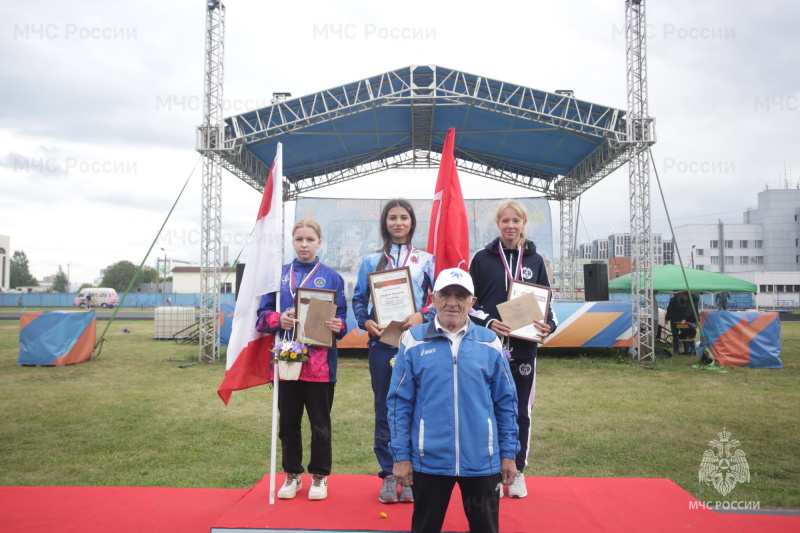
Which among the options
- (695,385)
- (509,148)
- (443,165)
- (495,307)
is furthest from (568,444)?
(509,148)

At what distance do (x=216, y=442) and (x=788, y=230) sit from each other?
233ft

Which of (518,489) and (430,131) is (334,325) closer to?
(518,489)

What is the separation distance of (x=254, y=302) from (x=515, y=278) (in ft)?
5.62

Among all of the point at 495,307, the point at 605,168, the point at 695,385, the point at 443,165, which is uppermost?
the point at 605,168

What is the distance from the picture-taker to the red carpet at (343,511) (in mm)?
2775

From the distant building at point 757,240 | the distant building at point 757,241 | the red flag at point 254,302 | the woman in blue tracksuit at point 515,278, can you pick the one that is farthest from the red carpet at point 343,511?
the distant building at point 757,240

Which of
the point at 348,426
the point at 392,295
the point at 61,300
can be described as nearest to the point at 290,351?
the point at 392,295

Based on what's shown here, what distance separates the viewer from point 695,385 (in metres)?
8.77

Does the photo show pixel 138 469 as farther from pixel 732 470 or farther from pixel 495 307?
pixel 732 470

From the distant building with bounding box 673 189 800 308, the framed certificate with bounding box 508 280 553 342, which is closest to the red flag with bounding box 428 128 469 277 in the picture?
the framed certificate with bounding box 508 280 553 342

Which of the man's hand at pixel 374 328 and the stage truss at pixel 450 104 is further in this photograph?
the stage truss at pixel 450 104

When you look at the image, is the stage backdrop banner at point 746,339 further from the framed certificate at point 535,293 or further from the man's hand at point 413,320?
the man's hand at point 413,320

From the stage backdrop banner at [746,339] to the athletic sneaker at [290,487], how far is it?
431 inches

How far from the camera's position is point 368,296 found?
3.19 m
